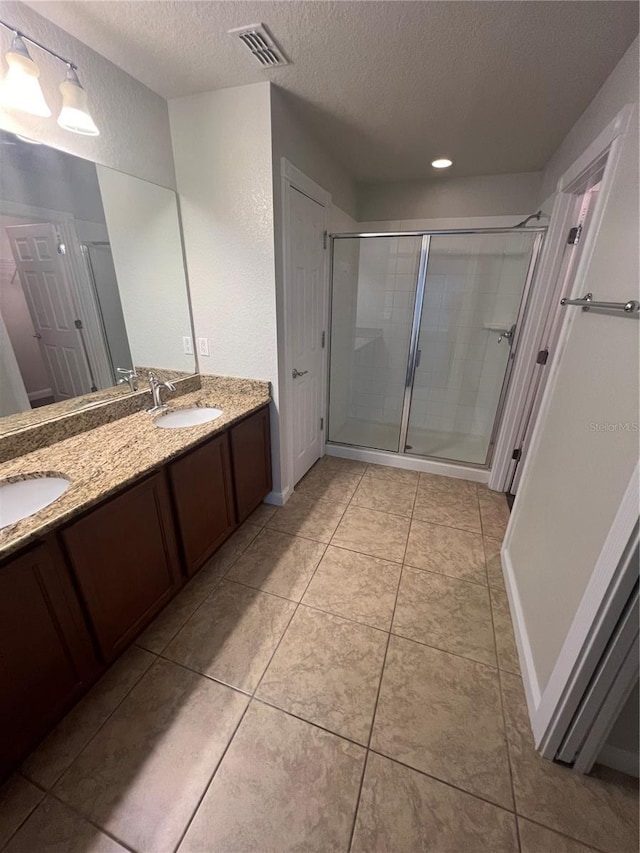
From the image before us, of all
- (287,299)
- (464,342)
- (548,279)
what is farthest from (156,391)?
(464,342)

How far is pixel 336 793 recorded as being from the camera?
1.01 meters

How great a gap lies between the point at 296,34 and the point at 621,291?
60.2 inches

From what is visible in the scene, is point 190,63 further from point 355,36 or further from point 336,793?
point 336,793

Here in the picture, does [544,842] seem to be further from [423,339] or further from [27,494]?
[423,339]

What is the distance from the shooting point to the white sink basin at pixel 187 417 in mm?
1890

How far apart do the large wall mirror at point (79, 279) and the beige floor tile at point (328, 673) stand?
1.48 metres

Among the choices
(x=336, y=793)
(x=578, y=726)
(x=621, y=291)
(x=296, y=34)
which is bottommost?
(x=336, y=793)

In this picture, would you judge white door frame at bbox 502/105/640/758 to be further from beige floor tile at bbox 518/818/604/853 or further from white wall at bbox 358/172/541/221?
white wall at bbox 358/172/541/221

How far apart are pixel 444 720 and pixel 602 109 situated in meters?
2.67

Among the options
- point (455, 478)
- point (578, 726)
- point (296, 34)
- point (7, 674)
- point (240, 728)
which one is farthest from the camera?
point (455, 478)

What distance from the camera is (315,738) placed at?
1.14 metres

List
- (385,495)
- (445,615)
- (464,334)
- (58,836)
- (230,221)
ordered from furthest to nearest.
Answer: (464,334) < (385,495) < (230,221) < (445,615) < (58,836)

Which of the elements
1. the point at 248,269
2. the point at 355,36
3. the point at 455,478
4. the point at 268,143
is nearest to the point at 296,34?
the point at 355,36

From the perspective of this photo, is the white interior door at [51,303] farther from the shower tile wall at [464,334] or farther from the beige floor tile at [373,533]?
the shower tile wall at [464,334]
